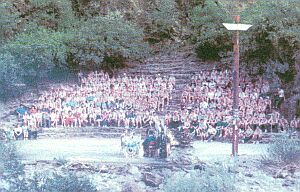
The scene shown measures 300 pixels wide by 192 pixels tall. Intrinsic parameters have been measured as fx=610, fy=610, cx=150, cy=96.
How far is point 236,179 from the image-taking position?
24.3 ft

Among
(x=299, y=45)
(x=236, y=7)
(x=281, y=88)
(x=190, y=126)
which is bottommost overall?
(x=190, y=126)

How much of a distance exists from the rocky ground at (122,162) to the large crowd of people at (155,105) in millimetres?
208

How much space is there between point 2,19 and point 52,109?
131 centimetres

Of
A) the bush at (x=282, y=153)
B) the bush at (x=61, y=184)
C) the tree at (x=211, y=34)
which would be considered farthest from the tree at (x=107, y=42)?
the bush at (x=282, y=153)

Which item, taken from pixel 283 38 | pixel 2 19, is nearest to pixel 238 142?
pixel 283 38

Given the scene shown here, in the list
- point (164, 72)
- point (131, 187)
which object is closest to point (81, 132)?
point (131, 187)

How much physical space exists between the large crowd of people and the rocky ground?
0.68 feet

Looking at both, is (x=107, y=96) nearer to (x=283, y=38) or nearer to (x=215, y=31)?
(x=215, y=31)

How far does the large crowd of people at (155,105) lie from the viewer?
7.58 meters

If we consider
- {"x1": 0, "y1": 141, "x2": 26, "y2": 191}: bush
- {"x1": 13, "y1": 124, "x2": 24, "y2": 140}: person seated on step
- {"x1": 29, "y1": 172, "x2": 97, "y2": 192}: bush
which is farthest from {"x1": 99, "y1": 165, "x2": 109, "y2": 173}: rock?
{"x1": 13, "y1": 124, "x2": 24, "y2": 140}: person seated on step

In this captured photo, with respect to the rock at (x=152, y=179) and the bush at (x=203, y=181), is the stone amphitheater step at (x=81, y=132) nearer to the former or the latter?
the rock at (x=152, y=179)

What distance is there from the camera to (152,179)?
7406 mm

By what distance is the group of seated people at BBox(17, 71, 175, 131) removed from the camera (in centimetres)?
756

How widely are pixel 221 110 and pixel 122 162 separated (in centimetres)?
140
